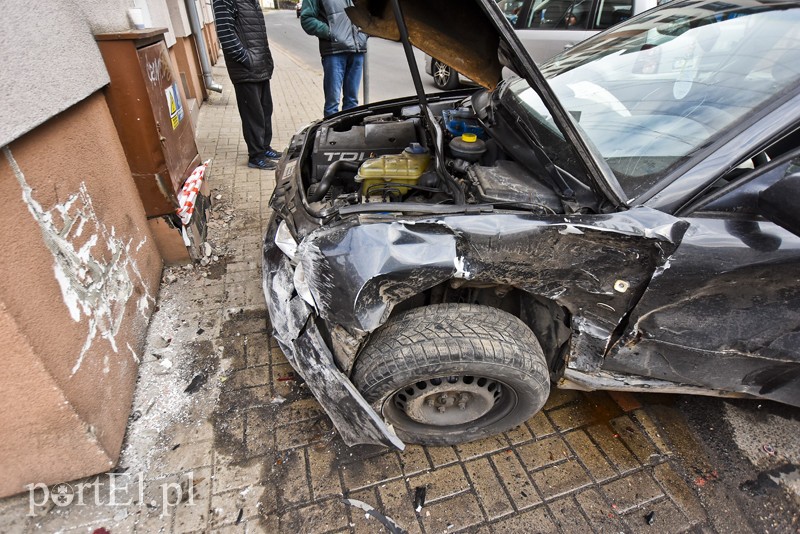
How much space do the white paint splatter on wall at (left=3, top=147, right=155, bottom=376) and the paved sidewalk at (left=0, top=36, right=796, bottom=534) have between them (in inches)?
17.2

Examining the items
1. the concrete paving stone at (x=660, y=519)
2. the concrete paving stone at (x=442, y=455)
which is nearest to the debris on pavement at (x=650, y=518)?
the concrete paving stone at (x=660, y=519)

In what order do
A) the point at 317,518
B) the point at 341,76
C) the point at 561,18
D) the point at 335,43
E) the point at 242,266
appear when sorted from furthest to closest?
the point at 561,18 → the point at 341,76 → the point at 335,43 → the point at 242,266 → the point at 317,518

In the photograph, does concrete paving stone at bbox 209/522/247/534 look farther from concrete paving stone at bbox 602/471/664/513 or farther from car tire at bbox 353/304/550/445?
concrete paving stone at bbox 602/471/664/513

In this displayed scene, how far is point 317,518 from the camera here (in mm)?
1781

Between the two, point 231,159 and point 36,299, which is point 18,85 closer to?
point 36,299

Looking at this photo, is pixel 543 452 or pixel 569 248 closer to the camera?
pixel 569 248

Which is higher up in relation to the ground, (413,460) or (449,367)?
(449,367)

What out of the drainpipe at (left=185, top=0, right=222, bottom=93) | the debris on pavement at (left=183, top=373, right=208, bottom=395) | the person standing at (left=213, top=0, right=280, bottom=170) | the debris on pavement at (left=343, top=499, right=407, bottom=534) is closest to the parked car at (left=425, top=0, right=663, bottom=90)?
the person standing at (left=213, top=0, right=280, bottom=170)

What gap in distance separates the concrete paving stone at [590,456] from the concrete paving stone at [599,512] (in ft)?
0.30

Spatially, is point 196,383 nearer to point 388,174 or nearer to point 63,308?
point 63,308

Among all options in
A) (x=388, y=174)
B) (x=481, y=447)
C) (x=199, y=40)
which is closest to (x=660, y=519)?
(x=481, y=447)

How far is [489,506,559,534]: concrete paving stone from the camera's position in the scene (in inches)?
69.6

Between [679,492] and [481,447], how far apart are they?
0.89m

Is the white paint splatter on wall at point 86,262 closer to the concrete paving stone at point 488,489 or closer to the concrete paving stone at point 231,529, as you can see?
the concrete paving stone at point 231,529
